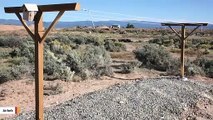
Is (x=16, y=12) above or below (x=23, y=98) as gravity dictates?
above

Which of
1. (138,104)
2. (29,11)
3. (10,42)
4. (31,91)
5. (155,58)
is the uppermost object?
(29,11)

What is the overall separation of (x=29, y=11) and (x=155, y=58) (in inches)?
685

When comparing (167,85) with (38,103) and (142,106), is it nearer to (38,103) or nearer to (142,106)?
(142,106)

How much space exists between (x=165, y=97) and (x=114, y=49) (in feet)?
77.0

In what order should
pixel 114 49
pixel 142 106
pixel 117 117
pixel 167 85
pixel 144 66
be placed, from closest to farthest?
pixel 117 117, pixel 142 106, pixel 167 85, pixel 144 66, pixel 114 49

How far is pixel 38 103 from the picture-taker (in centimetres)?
855

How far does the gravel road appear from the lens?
10.4 metres

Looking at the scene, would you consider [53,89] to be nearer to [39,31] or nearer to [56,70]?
[56,70]

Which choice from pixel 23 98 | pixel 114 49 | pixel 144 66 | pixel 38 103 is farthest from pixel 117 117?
pixel 114 49

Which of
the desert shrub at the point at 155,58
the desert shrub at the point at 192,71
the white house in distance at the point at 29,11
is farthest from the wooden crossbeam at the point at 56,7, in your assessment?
the desert shrub at the point at 155,58

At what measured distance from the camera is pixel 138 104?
38.4 feet

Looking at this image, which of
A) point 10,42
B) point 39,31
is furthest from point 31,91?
point 10,42

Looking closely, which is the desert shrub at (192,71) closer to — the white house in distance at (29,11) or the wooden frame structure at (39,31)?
the wooden frame structure at (39,31)

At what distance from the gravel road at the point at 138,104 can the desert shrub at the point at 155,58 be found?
→ 26.5 feet
